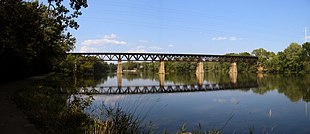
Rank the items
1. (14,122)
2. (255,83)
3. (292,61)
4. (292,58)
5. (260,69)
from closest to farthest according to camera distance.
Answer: (14,122) → (255,83) → (292,61) → (292,58) → (260,69)

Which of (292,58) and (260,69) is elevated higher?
(292,58)

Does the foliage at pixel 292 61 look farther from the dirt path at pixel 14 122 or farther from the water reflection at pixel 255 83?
the dirt path at pixel 14 122

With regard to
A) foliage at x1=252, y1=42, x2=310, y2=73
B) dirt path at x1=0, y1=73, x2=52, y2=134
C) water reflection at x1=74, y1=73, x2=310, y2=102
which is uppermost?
foliage at x1=252, y1=42, x2=310, y2=73

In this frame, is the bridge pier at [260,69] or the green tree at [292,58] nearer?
the green tree at [292,58]

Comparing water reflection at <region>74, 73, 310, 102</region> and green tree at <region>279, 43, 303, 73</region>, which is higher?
green tree at <region>279, 43, 303, 73</region>

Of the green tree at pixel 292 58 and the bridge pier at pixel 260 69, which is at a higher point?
the green tree at pixel 292 58

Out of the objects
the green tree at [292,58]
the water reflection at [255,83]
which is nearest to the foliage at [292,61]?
the green tree at [292,58]

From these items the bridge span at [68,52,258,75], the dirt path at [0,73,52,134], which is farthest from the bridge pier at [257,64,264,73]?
the dirt path at [0,73,52,134]

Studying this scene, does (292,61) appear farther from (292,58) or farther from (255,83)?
(255,83)

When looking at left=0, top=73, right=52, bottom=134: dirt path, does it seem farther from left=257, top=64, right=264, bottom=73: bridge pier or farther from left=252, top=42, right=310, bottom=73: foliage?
left=257, top=64, right=264, bottom=73: bridge pier

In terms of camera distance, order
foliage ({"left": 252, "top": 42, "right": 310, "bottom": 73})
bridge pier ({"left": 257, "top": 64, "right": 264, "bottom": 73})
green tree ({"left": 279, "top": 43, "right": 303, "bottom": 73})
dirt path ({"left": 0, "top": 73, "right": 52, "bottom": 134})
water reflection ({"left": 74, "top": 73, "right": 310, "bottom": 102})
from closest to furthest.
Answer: dirt path ({"left": 0, "top": 73, "right": 52, "bottom": 134}) < water reflection ({"left": 74, "top": 73, "right": 310, "bottom": 102}) < foliage ({"left": 252, "top": 42, "right": 310, "bottom": 73}) < green tree ({"left": 279, "top": 43, "right": 303, "bottom": 73}) < bridge pier ({"left": 257, "top": 64, "right": 264, "bottom": 73})

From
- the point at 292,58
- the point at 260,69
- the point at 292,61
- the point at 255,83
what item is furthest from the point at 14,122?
the point at 260,69

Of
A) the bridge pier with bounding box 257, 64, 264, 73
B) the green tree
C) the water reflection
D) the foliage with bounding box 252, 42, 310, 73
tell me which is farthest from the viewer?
the bridge pier with bounding box 257, 64, 264, 73

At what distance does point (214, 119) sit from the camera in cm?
1625
